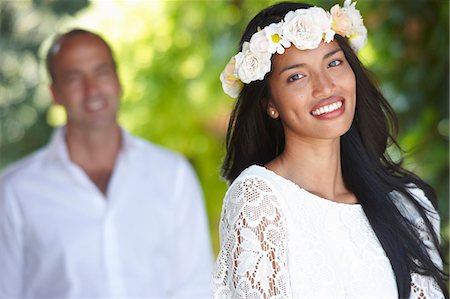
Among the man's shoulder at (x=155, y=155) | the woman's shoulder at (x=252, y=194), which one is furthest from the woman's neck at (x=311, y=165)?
the man's shoulder at (x=155, y=155)

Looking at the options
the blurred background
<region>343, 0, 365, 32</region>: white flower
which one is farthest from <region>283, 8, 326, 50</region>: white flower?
the blurred background

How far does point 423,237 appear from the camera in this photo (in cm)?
300

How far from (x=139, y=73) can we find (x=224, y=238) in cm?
452

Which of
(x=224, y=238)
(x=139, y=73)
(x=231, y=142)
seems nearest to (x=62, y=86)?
(x=231, y=142)

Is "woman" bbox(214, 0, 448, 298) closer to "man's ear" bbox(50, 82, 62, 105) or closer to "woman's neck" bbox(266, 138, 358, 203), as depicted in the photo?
"woman's neck" bbox(266, 138, 358, 203)

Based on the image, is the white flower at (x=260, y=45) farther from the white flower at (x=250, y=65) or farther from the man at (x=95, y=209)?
the man at (x=95, y=209)

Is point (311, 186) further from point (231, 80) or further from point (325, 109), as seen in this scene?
point (231, 80)

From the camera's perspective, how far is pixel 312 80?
9.07 ft

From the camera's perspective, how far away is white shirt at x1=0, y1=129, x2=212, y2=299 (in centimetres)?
425

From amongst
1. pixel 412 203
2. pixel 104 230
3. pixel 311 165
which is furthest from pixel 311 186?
pixel 104 230

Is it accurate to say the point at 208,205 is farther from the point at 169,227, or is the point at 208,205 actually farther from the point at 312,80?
the point at 312,80

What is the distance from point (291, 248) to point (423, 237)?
0.52 meters

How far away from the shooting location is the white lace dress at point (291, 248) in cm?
265

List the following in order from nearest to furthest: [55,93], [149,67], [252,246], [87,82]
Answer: [252,246]
[87,82]
[55,93]
[149,67]
